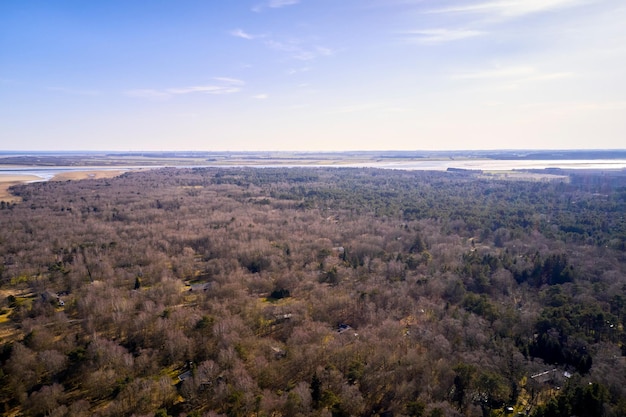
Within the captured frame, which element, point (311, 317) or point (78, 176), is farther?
point (78, 176)

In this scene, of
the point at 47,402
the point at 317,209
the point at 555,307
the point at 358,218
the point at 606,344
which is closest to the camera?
the point at 47,402

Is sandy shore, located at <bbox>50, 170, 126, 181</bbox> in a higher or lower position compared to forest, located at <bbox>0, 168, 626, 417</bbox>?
higher

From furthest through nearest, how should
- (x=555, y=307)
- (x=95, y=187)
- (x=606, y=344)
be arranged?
1. (x=95, y=187)
2. (x=555, y=307)
3. (x=606, y=344)

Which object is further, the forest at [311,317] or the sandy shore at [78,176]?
the sandy shore at [78,176]

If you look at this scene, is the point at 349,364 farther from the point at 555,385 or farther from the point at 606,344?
the point at 606,344

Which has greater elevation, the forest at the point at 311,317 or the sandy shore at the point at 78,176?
the sandy shore at the point at 78,176

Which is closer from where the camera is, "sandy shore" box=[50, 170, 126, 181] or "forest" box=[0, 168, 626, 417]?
"forest" box=[0, 168, 626, 417]

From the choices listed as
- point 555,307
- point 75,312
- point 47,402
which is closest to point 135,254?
point 75,312

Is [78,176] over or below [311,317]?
over
